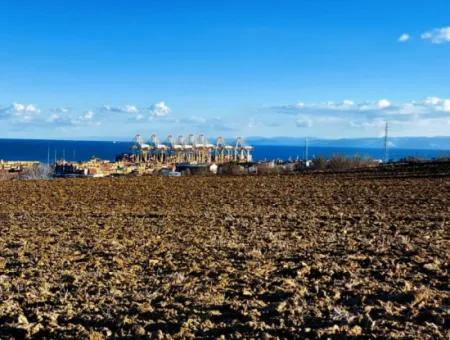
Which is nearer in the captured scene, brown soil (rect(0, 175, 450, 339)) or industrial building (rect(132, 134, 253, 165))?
brown soil (rect(0, 175, 450, 339))

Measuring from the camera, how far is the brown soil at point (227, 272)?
19.7 ft

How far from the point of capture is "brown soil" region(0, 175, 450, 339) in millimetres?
6004

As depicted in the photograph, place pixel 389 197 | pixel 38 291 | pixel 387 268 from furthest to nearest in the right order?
pixel 389 197, pixel 387 268, pixel 38 291

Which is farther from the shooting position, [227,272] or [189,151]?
[189,151]

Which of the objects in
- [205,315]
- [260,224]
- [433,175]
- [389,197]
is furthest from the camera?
[433,175]

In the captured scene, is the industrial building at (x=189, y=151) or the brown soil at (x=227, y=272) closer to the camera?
the brown soil at (x=227, y=272)

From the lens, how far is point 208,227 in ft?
43.2

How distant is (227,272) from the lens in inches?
325

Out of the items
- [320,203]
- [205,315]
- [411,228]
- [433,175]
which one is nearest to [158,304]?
[205,315]

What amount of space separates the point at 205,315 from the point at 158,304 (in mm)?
732

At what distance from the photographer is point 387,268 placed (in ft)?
27.7

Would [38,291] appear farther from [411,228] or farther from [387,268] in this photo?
[411,228]

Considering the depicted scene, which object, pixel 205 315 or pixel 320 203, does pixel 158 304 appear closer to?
pixel 205 315

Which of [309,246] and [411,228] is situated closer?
[309,246]
